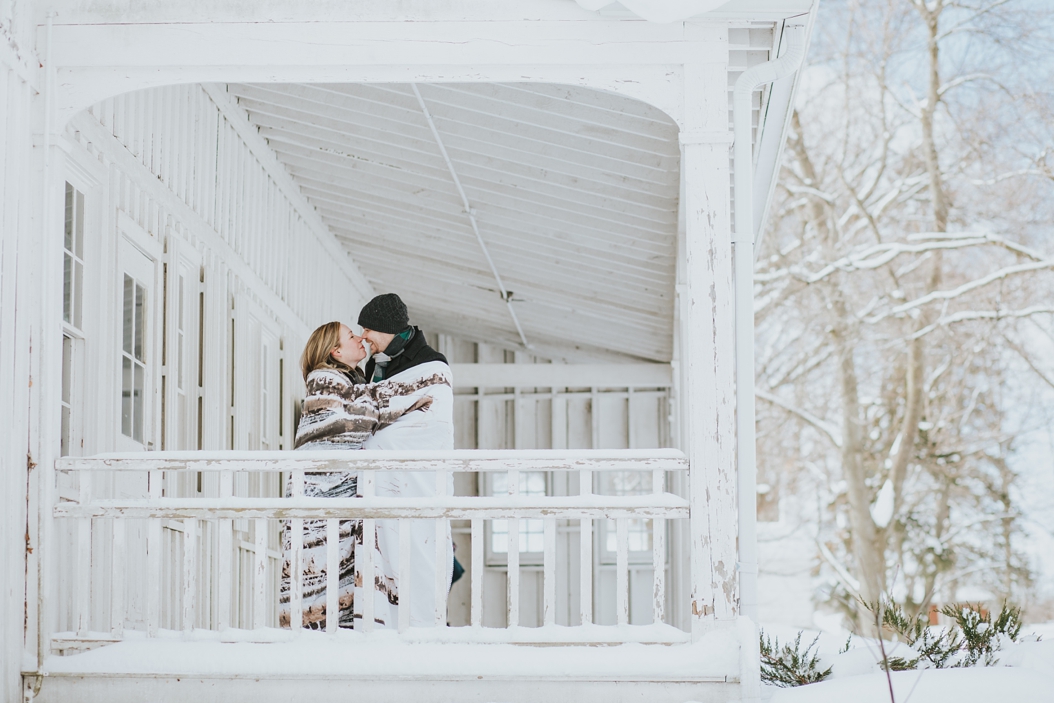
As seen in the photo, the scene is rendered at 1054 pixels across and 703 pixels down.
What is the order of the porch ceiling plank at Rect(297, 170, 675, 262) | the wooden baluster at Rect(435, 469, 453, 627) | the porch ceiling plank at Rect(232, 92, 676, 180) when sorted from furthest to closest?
the porch ceiling plank at Rect(297, 170, 675, 262), the porch ceiling plank at Rect(232, 92, 676, 180), the wooden baluster at Rect(435, 469, 453, 627)

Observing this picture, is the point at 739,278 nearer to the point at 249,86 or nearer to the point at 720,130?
the point at 720,130

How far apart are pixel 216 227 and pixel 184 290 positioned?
76 cm

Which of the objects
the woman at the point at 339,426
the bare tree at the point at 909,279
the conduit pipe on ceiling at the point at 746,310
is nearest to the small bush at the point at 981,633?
the conduit pipe on ceiling at the point at 746,310

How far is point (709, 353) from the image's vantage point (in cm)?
547

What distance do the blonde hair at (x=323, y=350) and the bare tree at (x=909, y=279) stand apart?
1281 cm

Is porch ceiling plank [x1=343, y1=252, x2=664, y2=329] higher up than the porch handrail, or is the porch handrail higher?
porch ceiling plank [x1=343, y1=252, x2=664, y2=329]

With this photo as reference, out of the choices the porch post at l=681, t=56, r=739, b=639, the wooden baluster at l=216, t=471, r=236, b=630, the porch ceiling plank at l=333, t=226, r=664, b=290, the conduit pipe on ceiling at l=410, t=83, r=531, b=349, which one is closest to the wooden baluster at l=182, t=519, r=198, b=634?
the wooden baluster at l=216, t=471, r=236, b=630

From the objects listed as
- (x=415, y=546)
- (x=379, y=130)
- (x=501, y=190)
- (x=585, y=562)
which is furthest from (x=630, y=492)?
(x=585, y=562)

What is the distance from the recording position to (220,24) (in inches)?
222

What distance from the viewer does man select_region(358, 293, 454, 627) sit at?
20.2 feet

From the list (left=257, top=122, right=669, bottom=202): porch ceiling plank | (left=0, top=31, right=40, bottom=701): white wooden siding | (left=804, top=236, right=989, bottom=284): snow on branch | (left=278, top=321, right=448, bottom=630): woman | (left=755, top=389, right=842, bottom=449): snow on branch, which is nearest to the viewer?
(left=0, top=31, right=40, bottom=701): white wooden siding

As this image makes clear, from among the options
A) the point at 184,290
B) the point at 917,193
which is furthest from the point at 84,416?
the point at 917,193

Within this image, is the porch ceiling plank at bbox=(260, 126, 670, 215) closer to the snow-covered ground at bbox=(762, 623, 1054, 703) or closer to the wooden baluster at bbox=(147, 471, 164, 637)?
the wooden baluster at bbox=(147, 471, 164, 637)

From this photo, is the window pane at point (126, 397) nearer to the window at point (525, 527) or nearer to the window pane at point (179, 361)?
the window pane at point (179, 361)
